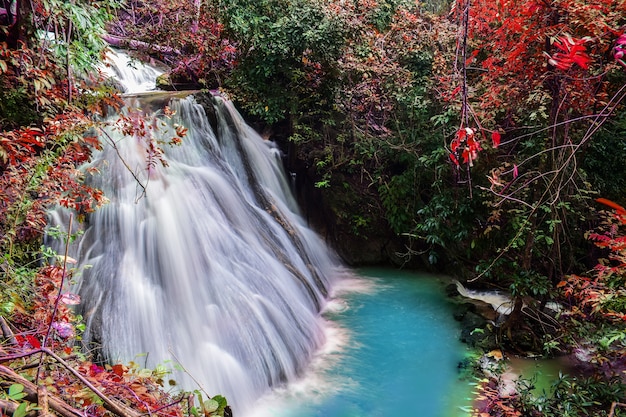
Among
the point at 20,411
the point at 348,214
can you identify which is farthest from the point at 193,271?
the point at 348,214

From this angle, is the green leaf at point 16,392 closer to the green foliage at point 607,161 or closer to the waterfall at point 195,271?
the waterfall at point 195,271

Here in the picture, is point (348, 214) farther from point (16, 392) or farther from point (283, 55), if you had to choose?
point (16, 392)

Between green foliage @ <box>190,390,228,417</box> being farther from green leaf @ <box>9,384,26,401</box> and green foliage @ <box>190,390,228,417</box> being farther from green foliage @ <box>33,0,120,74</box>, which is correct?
green foliage @ <box>33,0,120,74</box>

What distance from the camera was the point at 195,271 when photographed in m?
4.76

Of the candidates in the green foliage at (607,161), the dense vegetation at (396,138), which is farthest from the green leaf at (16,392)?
the green foliage at (607,161)

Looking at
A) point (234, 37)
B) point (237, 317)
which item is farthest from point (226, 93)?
point (237, 317)

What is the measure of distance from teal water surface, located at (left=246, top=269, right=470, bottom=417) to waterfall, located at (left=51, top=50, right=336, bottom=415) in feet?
1.00

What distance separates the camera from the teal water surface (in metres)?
3.99

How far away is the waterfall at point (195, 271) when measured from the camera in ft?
12.8

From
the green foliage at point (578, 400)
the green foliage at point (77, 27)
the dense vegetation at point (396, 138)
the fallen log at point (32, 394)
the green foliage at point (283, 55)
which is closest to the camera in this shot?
the fallen log at point (32, 394)

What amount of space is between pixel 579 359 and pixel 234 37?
7431mm

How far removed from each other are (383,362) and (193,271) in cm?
263

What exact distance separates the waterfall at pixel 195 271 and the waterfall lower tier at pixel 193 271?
0.04ft

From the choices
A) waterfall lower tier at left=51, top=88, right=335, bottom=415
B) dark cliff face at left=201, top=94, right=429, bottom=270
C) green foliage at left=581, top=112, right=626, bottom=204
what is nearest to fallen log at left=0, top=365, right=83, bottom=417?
waterfall lower tier at left=51, top=88, right=335, bottom=415
